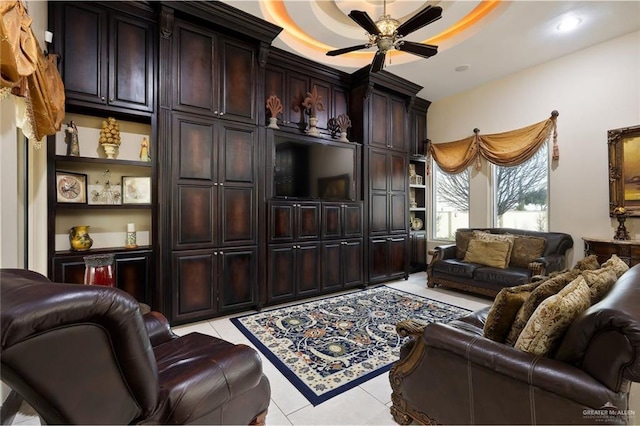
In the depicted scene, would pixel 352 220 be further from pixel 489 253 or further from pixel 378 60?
pixel 378 60

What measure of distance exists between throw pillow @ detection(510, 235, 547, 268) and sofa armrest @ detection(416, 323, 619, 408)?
332cm

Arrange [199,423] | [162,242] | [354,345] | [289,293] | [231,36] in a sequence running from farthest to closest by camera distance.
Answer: [289,293]
[231,36]
[162,242]
[354,345]
[199,423]

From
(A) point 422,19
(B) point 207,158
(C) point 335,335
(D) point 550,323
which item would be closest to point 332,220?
(C) point 335,335

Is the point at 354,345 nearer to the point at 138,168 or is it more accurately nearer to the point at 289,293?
the point at 289,293

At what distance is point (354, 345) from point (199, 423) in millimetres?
1692

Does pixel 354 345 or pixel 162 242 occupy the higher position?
pixel 162 242

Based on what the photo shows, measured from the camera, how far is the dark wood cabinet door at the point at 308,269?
3.89 m

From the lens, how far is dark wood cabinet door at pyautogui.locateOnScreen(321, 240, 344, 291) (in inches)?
163

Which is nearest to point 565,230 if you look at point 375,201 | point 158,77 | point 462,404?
point 375,201

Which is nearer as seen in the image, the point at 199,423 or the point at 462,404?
the point at 199,423

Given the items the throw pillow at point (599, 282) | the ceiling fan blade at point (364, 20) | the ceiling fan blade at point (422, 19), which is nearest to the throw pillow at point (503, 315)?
the throw pillow at point (599, 282)

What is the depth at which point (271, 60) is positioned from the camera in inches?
155

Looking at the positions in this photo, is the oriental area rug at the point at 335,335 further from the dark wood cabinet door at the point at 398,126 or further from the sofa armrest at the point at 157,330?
the dark wood cabinet door at the point at 398,126

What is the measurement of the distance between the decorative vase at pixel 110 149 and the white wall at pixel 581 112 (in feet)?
17.8
